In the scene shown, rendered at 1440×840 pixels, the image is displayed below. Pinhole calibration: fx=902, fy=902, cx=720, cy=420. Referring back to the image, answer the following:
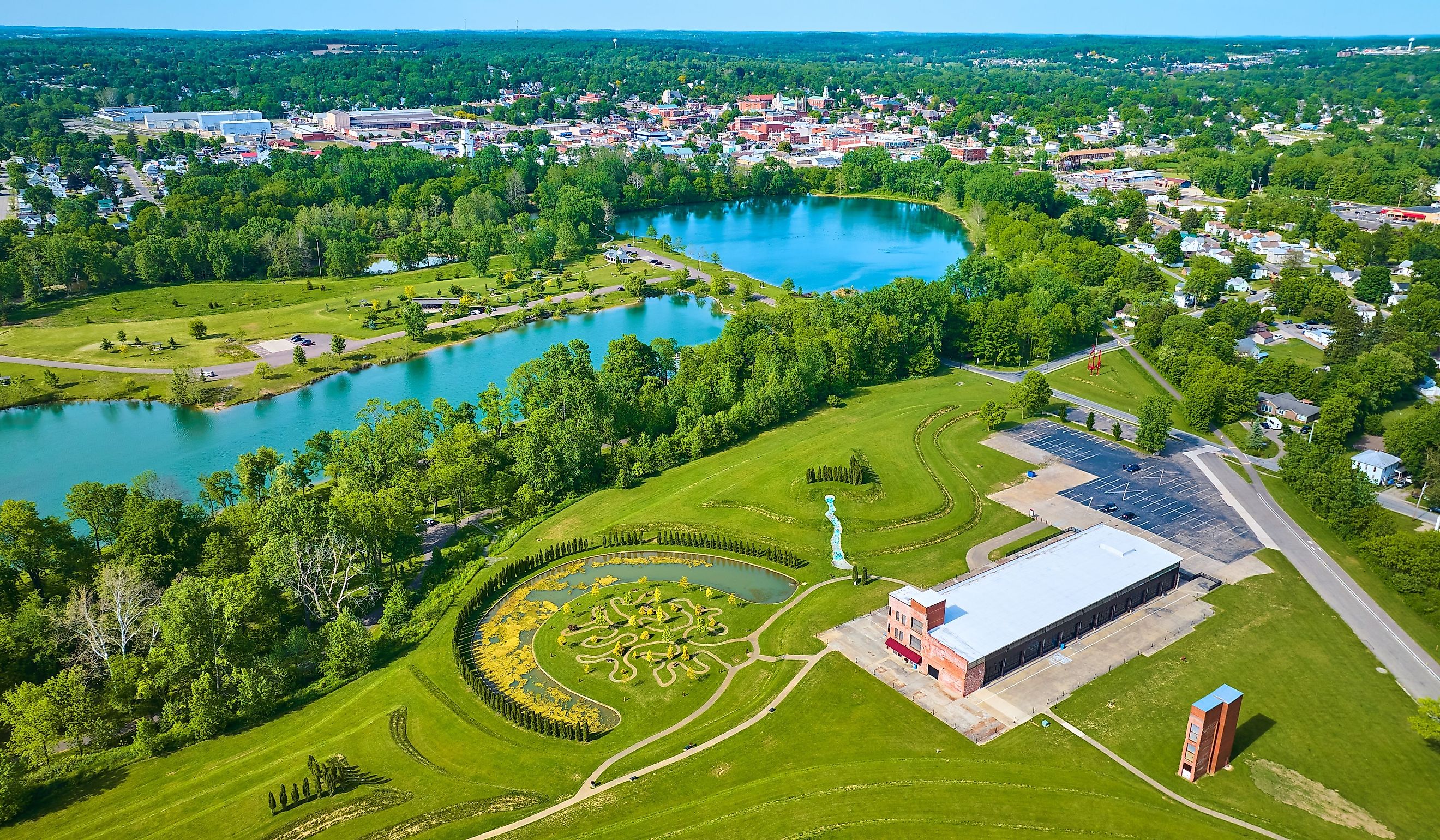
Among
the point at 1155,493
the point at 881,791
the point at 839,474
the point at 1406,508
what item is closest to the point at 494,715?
the point at 881,791

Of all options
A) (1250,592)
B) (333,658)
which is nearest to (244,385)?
(333,658)

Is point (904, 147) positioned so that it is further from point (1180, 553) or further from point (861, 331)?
point (1180, 553)

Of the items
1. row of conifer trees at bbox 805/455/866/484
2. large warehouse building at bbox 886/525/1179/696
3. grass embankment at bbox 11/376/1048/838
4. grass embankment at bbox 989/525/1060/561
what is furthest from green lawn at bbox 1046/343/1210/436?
large warehouse building at bbox 886/525/1179/696

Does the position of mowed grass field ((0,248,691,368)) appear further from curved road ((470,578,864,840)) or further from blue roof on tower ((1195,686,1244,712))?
blue roof on tower ((1195,686,1244,712))

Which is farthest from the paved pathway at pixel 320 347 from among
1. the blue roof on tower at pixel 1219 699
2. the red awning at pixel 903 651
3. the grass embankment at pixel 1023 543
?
the blue roof on tower at pixel 1219 699

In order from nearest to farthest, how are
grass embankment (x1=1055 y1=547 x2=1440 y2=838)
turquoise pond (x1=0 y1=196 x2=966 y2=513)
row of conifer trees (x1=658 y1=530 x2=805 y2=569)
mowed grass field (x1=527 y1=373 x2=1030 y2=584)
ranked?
grass embankment (x1=1055 y1=547 x2=1440 y2=838)
row of conifer trees (x1=658 y1=530 x2=805 y2=569)
mowed grass field (x1=527 y1=373 x2=1030 y2=584)
turquoise pond (x1=0 y1=196 x2=966 y2=513)

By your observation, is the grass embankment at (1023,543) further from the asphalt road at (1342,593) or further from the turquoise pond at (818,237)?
the turquoise pond at (818,237)
